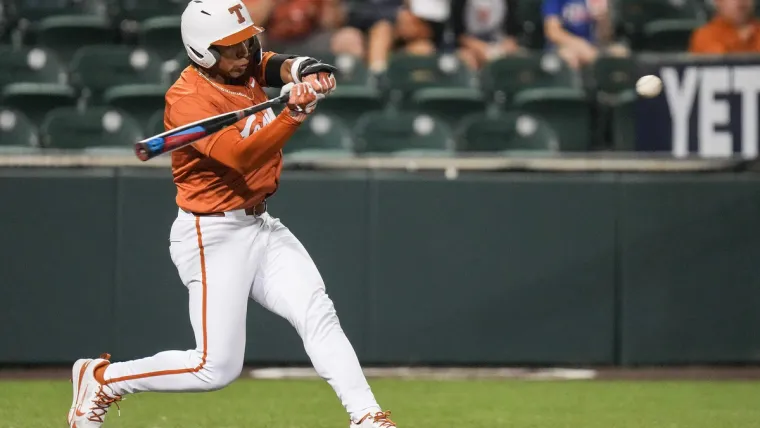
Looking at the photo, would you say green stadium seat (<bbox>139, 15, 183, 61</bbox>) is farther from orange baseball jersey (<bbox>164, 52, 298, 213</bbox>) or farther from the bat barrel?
the bat barrel

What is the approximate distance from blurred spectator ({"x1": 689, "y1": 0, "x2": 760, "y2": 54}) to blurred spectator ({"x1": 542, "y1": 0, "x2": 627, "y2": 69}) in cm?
69

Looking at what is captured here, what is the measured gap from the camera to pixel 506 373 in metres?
7.40

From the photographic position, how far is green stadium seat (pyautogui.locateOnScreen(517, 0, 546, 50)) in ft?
34.4

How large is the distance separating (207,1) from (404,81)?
4.78 m

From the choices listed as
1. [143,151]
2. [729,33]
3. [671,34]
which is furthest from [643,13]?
[143,151]

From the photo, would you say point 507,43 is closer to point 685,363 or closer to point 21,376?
point 685,363

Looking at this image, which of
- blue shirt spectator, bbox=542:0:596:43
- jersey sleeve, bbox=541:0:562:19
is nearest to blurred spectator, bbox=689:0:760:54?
blue shirt spectator, bbox=542:0:596:43

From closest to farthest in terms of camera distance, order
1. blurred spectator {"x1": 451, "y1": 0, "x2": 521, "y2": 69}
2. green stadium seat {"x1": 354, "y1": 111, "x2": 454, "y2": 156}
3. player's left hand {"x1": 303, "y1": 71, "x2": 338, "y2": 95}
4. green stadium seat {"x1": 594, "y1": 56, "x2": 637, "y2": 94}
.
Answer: player's left hand {"x1": 303, "y1": 71, "x2": 338, "y2": 95} < green stadium seat {"x1": 354, "y1": 111, "x2": 454, "y2": 156} < green stadium seat {"x1": 594, "y1": 56, "x2": 637, "y2": 94} < blurred spectator {"x1": 451, "y1": 0, "x2": 521, "y2": 69}

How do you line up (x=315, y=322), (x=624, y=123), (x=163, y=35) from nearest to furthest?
(x=315, y=322) < (x=624, y=123) < (x=163, y=35)

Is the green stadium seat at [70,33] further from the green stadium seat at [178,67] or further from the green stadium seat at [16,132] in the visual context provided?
the green stadium seat at [16,132]

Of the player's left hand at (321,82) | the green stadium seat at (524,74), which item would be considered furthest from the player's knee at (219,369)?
the green stadium seat at (524,74)

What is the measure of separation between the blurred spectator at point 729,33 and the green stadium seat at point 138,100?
401 cm

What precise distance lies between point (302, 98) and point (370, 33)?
5.70 metres

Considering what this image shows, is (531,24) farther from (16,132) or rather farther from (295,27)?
(16,132)
